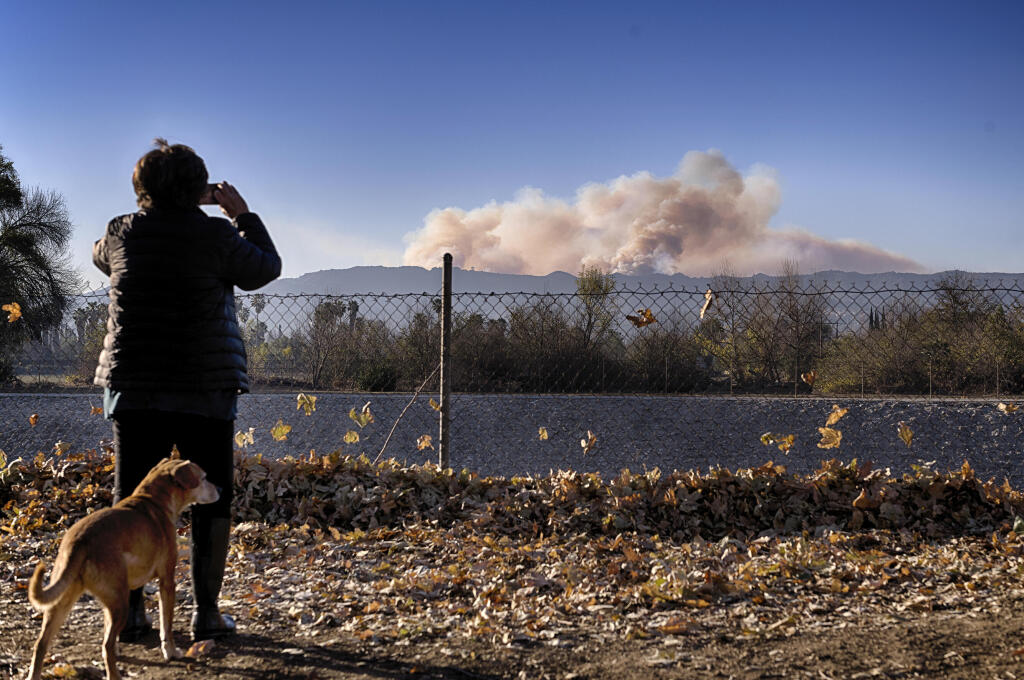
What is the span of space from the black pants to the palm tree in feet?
56.3

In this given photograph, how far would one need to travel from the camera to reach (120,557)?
261cm

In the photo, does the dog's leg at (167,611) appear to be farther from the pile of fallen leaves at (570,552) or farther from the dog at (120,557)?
the pile of fallen leaves at (570,552)

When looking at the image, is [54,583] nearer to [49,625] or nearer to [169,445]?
[49,625]

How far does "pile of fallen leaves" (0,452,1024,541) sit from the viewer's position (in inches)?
215

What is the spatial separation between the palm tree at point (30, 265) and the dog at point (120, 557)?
17.4 meters

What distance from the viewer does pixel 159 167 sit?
9.71 feet

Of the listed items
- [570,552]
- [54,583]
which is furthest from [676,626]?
[54,583]

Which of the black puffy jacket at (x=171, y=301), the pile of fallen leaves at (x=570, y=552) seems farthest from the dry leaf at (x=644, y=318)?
the black puffy jacket at (x=171, y=301)

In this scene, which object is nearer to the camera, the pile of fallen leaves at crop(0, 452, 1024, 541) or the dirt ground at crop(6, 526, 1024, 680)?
the dirt ground at crop(6, 526, 1024, 680)

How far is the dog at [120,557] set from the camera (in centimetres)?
251

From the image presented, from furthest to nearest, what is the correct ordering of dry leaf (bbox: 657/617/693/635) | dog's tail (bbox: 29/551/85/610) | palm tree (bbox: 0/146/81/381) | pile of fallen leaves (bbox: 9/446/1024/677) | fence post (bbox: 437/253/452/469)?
palm tree (bbox: 0/146/81/381)
fence post (bbox: 437/253/452/469)
pile of fallen leaves (bbox: 9/446/1024/677)
dry leaf (bbox: 657/617/693/635)
dog's tail (bbox: 29/551/85/610)

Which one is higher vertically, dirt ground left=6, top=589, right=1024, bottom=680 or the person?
the person

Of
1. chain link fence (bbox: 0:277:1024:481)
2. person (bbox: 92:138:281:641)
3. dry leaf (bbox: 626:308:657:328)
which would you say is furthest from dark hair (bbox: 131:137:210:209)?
chain link fence (bbox: 0:277:1024:481)

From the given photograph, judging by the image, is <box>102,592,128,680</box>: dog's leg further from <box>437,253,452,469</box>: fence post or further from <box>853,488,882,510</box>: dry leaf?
<box>853,488,882,510</box>: dry leaf
